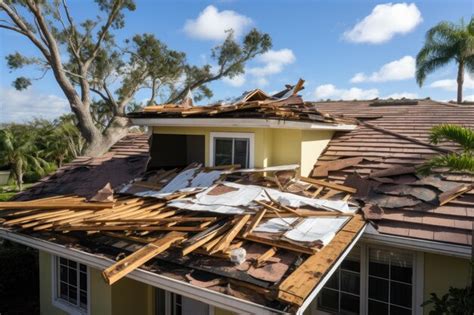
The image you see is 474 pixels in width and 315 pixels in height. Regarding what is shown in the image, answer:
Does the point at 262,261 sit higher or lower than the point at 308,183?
lower

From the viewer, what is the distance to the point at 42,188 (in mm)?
10820

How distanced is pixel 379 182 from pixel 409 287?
2220 millimetres

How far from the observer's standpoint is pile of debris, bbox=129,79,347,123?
7.39 meters

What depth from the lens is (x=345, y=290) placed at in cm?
714

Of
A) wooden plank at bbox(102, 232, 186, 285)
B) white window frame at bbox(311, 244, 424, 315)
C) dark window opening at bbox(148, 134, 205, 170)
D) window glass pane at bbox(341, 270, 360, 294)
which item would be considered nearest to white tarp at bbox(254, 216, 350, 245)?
white window frame at bbox(311, 244, 424, 315)

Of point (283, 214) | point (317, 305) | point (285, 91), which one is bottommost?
point (317, 305)

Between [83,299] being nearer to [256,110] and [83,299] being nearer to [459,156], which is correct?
[256,110]

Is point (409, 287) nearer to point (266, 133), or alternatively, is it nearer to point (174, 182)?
point (266, 133)

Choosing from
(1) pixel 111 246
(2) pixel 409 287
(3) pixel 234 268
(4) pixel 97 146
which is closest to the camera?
(3) pixel 234 268

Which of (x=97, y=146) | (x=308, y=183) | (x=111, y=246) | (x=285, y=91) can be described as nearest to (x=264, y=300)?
(x=111, y=246)

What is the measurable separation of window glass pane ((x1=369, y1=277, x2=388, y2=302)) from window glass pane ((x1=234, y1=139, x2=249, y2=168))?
371cm

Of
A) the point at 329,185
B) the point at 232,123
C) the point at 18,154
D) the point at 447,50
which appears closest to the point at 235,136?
the point at 232,123

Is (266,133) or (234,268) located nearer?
(234,268)

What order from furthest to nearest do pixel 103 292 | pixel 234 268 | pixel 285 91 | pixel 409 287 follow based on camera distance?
pixel 285 91 → pixel 103 292 → pixel 409 287 → pixel 234 268
